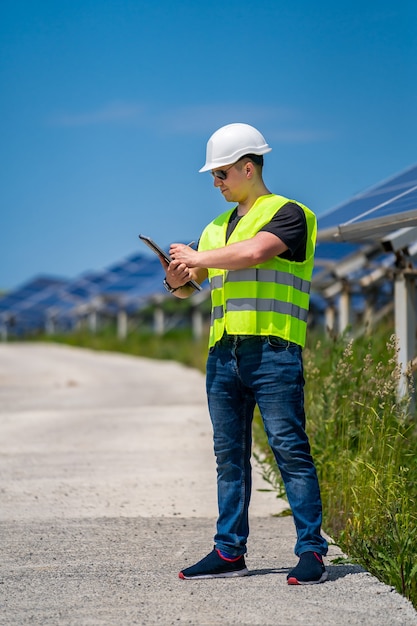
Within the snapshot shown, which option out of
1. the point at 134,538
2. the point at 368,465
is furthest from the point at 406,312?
the point at 134,538

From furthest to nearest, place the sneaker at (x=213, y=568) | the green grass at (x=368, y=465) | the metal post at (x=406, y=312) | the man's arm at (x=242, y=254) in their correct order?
1. the metal post at (x=406, y=312)
2. the green grass at (x=368, y=465)
3. the sneaker at (x=213, y=568)
4. the man's arm at (x=242, y=254)

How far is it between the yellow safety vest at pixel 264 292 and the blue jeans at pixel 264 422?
0.19ft

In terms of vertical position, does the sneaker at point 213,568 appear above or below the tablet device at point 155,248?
below

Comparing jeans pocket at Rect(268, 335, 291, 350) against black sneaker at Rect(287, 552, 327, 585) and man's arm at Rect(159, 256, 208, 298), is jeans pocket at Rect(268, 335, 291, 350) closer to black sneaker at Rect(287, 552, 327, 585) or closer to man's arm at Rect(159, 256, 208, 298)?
man's arm at Rect(159, 256, 208, 298)

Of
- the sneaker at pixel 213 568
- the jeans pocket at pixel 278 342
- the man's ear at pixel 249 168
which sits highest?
the man's ear at pixel 249 168

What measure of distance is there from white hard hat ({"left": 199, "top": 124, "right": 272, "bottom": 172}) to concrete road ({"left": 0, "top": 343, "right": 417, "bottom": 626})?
1836 mm

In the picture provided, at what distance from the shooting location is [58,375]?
23.8m

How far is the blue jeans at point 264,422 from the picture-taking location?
16.5 ft

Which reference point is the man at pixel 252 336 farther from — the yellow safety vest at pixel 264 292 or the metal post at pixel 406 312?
the metal post at pixel 406 312

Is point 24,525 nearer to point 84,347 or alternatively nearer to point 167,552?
point 167,552

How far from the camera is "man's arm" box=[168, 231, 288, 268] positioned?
495cm

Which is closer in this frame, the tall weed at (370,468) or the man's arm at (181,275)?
the man's arm at (181,275)

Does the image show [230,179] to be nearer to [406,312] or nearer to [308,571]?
[308,571]

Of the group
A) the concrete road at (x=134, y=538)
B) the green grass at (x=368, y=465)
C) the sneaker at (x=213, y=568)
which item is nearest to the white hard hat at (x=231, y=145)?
the green grass at (x=368, y=465)
